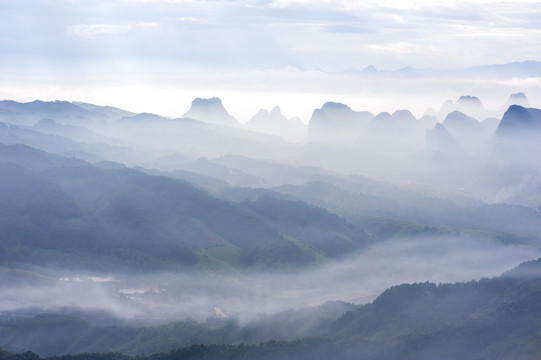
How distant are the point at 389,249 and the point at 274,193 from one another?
138 ft

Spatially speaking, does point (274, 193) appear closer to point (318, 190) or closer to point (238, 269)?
point (318, 190)

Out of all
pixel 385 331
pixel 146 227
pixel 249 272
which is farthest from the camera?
pixel 146 227

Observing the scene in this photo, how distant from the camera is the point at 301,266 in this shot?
11619cm

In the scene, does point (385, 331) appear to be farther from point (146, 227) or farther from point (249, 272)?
point (146, 227)

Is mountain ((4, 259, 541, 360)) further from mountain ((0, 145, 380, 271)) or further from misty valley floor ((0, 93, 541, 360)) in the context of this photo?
mountain ((0, 145, 380, 271))

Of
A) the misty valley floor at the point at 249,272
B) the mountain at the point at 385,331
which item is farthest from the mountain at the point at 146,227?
the mountain at the point at 385,331

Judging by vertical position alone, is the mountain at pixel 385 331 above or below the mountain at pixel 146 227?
below

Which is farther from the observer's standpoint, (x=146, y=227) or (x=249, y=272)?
(x=146, y=227)

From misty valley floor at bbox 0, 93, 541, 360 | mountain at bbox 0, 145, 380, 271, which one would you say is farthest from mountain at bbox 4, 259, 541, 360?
mountain at bbox 0, 145, 380, 271

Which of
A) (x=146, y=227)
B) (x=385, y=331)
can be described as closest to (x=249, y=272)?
(x=146, y=227)

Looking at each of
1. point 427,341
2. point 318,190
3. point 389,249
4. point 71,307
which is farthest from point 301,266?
point 318,190

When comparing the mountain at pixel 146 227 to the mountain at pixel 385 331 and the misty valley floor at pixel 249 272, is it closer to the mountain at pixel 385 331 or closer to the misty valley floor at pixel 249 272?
the misty valley floor at pixel 249 272

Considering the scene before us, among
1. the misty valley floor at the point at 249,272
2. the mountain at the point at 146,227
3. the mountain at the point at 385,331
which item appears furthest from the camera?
the mountain at the point at 146,227

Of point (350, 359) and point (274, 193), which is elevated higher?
point (274, 193)
